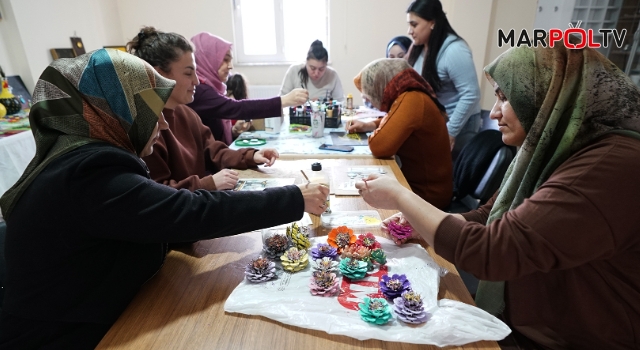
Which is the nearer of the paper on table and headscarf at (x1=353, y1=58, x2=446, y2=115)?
the paper on table

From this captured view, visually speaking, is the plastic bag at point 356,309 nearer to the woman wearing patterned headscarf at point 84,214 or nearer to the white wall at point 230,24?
the woman wearing patterned headscarf at point 84,214

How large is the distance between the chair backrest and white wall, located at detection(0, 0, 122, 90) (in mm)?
3605

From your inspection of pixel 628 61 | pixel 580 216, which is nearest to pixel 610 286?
Result: pixel 580 216

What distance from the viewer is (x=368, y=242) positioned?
999 millimetres

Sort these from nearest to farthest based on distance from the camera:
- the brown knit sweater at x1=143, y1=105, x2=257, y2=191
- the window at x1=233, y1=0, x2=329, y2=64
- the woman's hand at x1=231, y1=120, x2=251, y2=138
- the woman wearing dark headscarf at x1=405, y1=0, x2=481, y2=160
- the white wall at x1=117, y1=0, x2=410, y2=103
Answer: the brown knit sweater at x1=143, y1=105, x2=257, y2=191 < the woman wearing dark headscarf at x1=405, y1=0, x2=481, y2=160 < the woman's hand at x1=231, y1=120, x2=251, y2=138 < the white wall at x1=117, y1=0, x2=410, y2=103 < the window at x1=233, y1=0, x2=329, y2=64

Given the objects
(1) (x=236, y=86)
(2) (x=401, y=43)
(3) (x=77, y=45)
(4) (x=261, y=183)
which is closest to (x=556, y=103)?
(4) (x=261, y=183)

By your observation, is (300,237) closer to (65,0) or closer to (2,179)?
(2,179)

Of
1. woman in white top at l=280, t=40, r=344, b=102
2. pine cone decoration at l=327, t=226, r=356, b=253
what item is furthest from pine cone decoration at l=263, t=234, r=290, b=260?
woman in white top at l=280, t=40, r=344, b=102

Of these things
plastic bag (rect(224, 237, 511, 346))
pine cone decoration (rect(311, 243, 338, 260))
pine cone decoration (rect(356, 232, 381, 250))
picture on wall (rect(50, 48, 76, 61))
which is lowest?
plastic bag (rect(224, 237, 511, 346))

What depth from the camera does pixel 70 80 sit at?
83 cm

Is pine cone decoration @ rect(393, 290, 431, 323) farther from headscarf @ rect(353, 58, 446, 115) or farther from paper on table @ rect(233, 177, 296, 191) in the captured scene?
headscarf @ rect(353, 58, 446, 115)

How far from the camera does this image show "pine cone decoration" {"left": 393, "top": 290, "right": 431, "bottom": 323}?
747 millimetres

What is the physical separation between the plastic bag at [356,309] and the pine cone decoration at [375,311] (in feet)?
0.04

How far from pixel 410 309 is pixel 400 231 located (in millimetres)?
327
